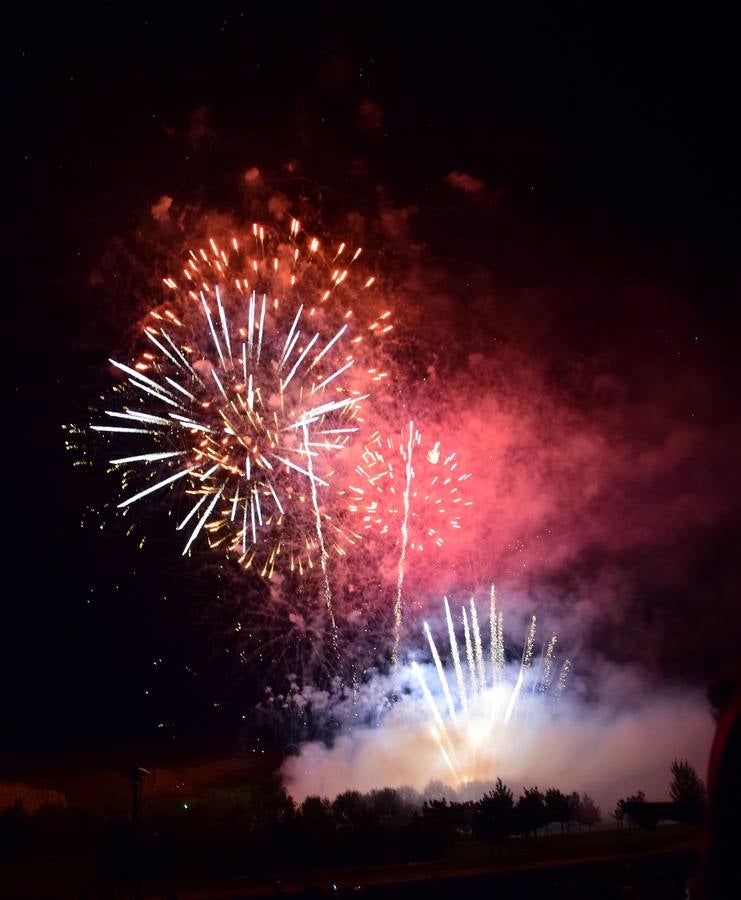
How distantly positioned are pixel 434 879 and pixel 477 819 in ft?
77.3

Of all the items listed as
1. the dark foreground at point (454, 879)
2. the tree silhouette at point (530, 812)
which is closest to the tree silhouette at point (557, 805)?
the tree silhouette at point (530, 812)

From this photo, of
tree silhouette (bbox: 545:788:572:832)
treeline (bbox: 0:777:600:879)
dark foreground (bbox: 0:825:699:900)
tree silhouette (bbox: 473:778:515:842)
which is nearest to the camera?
dark foreground (bbox: 0:825:699:900)

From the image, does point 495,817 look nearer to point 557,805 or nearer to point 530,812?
point 530,812

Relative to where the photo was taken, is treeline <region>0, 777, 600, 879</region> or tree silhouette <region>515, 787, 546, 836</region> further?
tree silhouette <region>515, 787, 546, 836</region>

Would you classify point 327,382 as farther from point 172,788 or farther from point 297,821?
point 172,788

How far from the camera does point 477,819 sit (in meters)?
34.0

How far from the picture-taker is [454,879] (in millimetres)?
14719

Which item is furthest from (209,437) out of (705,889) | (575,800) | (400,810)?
(575,800)

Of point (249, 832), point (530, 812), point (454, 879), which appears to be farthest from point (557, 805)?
point (454, 879)

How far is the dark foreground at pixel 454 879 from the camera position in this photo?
7.24 meters

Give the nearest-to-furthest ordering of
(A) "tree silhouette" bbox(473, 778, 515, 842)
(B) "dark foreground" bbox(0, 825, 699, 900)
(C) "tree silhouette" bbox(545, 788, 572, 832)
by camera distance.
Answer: (B) "dark foreground" bbox(0, 825, 699, 900) → (A) "tree silhouette" bbox(473, 778, 515, 842) → (C) "tree silhouette" bbox(545, 788, 572, 832)

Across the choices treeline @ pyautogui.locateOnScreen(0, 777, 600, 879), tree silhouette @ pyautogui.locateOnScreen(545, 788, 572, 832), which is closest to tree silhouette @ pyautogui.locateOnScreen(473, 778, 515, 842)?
treeline @ pyautogui.locateOnScreen(0, 777, 600, 879)

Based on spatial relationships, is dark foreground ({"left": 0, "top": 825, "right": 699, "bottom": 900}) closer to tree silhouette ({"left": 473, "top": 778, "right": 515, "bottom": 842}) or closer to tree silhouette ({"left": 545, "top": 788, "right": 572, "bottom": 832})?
tree silhouette ({"left": 473, "top": 778, "right": 515, "bottom": 842})

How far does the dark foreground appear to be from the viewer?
7238mm
